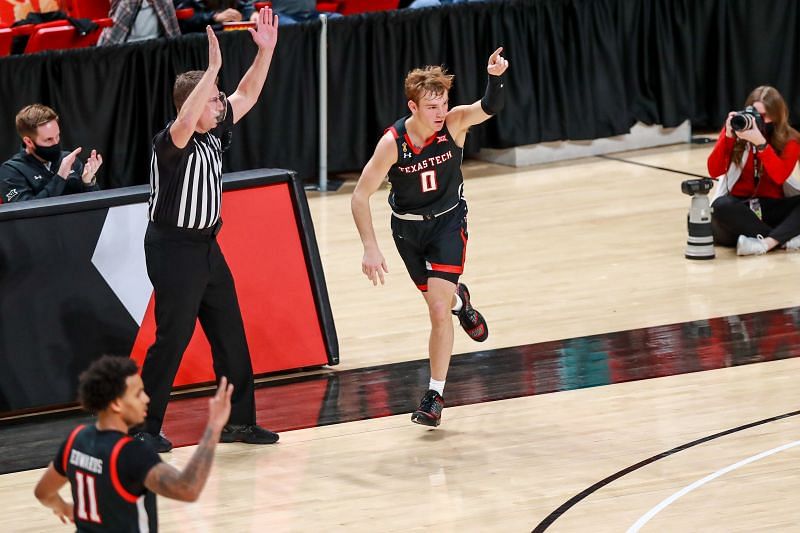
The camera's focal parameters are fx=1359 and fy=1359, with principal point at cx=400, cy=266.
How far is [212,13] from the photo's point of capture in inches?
468

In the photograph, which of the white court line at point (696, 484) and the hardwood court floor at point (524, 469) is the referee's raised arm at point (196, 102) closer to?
the hardwood court floor at point (524, 469)

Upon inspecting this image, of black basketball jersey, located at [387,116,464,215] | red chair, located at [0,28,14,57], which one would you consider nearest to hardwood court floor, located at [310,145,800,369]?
black basketball jersey, located at [387,116,464,215]

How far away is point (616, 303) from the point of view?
8250 mm

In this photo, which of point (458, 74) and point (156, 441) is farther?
point (458, 74)

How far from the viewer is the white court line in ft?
16.9

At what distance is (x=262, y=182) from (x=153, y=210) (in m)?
1.28

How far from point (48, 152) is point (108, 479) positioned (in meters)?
4.19

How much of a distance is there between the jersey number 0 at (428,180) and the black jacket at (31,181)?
2.14m

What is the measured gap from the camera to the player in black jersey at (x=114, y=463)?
146 inches

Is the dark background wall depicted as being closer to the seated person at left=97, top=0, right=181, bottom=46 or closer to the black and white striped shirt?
the seated person at left=97, top=0, right=181, bottom=46

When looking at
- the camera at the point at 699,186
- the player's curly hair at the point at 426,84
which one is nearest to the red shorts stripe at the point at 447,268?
the player's curly hair at the point at 426,84

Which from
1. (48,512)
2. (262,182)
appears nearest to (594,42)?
(262,182)

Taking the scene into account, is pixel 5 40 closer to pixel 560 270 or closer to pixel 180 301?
pixel 560 270

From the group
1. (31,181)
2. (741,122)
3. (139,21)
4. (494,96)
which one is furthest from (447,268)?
(139,21)
